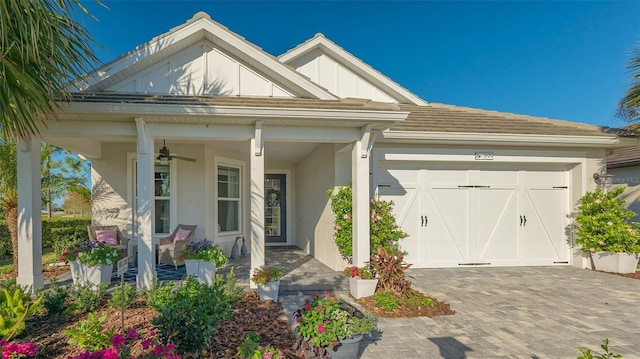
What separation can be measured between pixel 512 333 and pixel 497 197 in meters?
4.51

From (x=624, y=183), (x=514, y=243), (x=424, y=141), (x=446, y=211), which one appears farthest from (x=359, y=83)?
(x=624, y=183)

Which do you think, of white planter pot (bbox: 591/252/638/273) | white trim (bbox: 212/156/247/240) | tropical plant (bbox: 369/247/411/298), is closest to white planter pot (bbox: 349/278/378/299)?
tropical plant (bbox: 369/247/411/298)

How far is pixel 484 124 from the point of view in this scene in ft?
25.0

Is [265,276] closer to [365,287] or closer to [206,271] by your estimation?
[206,271]

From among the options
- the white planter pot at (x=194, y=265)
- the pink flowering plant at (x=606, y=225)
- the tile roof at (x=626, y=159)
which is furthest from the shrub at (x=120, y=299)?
the tile roof at (x=626, y=159)

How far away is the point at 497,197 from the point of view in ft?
25.1

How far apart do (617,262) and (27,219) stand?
1133cm

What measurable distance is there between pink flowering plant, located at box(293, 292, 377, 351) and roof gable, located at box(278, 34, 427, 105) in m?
7.12

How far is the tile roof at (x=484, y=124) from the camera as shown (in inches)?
282

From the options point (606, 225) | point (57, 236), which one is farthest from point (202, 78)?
point (606, 225)

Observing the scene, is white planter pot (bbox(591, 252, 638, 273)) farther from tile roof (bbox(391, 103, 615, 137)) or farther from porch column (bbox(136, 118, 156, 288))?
porch column (bbox(136, 118, 156, 288))

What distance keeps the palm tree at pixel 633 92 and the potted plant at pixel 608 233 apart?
159 centimetres

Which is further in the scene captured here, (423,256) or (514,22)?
(514,22)

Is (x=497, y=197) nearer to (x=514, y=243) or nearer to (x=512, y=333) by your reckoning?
(x=514, y=243)
